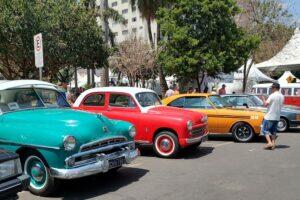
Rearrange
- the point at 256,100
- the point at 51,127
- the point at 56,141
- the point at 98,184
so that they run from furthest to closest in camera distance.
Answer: the point at 256,100, the point at 98,184, the point at 51,127, the point at 56,141

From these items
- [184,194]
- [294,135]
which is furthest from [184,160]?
[294,135]

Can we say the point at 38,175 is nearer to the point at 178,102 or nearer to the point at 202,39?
the point at 178,102

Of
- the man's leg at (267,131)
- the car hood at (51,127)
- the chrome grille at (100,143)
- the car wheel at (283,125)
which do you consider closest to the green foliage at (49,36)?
the car wheel at (283,125)

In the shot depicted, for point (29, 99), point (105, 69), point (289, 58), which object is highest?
point (289, 58)

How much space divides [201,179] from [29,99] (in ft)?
11.3

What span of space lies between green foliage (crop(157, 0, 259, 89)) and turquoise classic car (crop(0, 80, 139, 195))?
50.3ft

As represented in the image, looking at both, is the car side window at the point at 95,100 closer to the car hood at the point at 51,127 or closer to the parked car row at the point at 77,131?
the parked car row at the point at 77,131

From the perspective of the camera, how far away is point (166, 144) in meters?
10.6

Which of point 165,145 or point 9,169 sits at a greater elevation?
point 9,169

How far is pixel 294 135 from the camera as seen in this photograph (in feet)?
50.4

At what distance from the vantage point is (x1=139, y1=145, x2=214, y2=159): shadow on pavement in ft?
35.7

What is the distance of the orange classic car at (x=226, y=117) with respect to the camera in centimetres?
1332

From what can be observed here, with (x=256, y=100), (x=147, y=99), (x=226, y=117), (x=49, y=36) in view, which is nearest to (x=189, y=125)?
(x=147, y=99)

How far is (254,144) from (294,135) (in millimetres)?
3059
